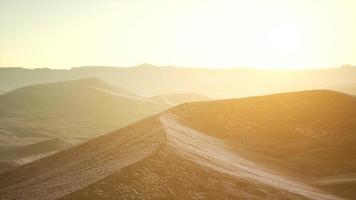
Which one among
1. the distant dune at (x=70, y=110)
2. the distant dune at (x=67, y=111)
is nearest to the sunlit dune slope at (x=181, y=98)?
the distant dune at (x=70, y=110)

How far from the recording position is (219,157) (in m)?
19.8

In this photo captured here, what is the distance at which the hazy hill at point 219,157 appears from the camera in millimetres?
13719

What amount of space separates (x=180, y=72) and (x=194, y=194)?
606ft

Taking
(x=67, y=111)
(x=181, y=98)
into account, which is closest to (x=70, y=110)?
(x=67, y=111)

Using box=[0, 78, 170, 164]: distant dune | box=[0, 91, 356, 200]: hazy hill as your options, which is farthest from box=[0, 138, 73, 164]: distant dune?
box=[0, 91, 356, 200]: hazy hill

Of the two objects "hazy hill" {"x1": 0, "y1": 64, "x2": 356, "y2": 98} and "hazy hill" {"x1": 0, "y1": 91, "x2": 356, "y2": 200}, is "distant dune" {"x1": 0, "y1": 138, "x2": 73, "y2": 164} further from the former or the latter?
"hazy hill" {"x1": 0, "y1": 64, "x2": 356, "y2": 98}

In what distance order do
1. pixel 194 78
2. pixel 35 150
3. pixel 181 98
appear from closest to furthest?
1. pixel 35 150
2. pixel 181 98
3. pixel 194 78

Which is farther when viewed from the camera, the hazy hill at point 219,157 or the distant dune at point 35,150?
the distant dune at point 35,150

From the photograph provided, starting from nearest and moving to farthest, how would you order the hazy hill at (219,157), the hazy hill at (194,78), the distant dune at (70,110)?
the hazy hill at (219,157), the distant dune at (70,110), the hazy hill at (194,78)

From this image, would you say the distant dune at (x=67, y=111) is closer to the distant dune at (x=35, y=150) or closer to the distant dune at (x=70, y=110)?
the distant dune at (x=70, y=110)

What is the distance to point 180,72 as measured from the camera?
197 meters

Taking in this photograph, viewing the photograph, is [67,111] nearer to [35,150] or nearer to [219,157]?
[35,150]

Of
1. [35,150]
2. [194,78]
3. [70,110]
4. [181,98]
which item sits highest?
[35,150]

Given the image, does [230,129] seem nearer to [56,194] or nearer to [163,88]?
[56,194]
